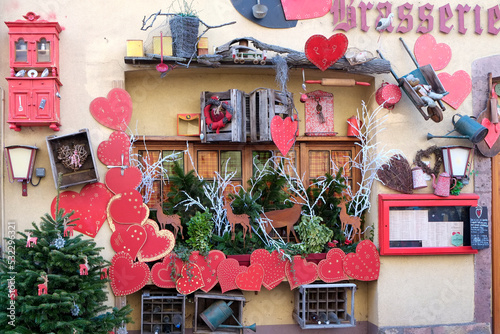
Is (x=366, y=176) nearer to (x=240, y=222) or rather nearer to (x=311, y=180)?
(x=311, y=180)

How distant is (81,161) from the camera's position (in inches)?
199

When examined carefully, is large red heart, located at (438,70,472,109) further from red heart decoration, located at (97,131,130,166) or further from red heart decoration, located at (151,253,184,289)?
red heart decoration, located at (97,131,130,166)

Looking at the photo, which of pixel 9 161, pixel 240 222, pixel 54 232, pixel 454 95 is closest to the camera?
pixel 54 232

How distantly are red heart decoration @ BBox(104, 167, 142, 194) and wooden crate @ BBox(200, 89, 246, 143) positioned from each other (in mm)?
937

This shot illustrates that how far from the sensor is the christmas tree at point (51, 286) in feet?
13.0

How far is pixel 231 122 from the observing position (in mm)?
5430

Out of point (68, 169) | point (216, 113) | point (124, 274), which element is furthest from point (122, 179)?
point (216, 113)

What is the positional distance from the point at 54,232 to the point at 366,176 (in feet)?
12.6

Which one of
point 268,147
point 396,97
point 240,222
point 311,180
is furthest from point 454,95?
point 240,222

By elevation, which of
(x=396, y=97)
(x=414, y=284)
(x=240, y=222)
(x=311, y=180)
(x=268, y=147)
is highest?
(x=396, y=97)

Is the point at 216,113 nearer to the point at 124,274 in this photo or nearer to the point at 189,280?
the point at 189,280

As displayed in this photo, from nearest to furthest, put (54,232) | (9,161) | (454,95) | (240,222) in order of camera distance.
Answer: (54,232), (9,161), (240,222), (454,95)

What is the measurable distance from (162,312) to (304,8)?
4156mm

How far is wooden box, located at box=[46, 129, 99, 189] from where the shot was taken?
5006 millimetres
